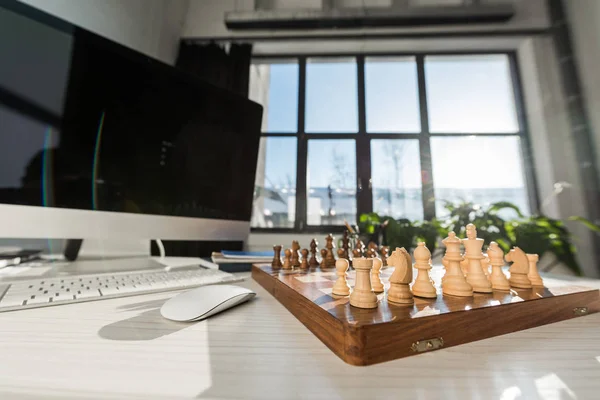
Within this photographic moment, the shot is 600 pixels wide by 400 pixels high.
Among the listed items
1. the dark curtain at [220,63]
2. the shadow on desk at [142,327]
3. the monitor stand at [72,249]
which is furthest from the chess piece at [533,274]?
the dark curtain at [220,63]

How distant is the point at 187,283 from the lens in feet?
1.72

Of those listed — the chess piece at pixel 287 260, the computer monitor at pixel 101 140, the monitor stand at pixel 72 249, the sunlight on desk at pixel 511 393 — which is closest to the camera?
the sunlight on desk at pixel 511 393

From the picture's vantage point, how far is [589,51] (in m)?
1.81

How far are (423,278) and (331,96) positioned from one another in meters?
2.31

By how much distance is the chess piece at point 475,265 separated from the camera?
0.40 m

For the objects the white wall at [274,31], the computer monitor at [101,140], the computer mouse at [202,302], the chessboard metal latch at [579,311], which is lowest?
the chessboard metal latch at [579,311]

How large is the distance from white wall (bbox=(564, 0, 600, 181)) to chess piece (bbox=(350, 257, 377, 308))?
2458 millimetres

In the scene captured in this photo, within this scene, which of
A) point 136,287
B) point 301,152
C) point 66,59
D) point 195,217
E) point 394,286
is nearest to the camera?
point 394,286

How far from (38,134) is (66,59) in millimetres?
204

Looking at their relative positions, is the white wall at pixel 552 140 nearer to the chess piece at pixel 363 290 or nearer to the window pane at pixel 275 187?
the window pane at pixel 275 187

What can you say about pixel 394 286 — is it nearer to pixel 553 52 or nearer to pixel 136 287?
pixel 136 287

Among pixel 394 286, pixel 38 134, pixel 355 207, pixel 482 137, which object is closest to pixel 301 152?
pixel 355 207

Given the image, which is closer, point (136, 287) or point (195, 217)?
point (136, 287)

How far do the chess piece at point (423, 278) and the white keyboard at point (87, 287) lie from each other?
421 mm
